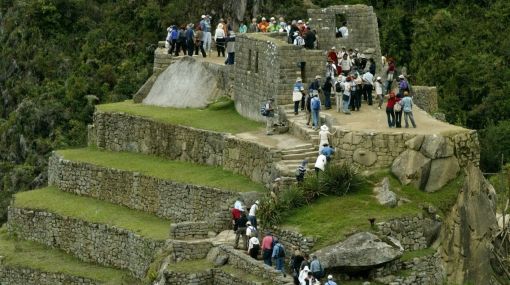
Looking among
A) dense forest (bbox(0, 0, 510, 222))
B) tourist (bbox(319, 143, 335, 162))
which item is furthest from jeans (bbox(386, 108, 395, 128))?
dense forest (bbox(0, 0, 510, 222))

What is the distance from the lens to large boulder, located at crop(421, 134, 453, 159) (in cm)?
7706

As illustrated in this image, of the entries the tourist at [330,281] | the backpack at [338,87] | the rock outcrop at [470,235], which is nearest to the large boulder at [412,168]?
the rock outcrop at [470,235]

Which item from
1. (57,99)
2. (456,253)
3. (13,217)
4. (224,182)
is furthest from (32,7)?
(456,253)

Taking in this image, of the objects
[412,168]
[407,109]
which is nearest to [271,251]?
[412,168]

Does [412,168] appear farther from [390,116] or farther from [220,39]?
[220,39]

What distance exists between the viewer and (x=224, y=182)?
83125mm

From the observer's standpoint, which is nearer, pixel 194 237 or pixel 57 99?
pixel 194 237

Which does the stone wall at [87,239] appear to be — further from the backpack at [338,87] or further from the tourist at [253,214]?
the backpack at [338,87]

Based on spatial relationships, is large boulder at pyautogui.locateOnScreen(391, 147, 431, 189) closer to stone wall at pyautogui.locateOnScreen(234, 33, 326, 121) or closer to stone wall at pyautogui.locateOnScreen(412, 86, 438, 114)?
stone wall at pyautogui.locateOnScreen(234, 33, 326, 121)

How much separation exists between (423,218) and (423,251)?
1.04 metres

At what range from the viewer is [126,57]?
121625 mm

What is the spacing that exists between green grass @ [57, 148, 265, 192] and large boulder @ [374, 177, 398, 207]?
5.12m

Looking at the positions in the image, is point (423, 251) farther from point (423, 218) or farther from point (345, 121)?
point (345, 121)

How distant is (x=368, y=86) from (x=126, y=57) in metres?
39.0
